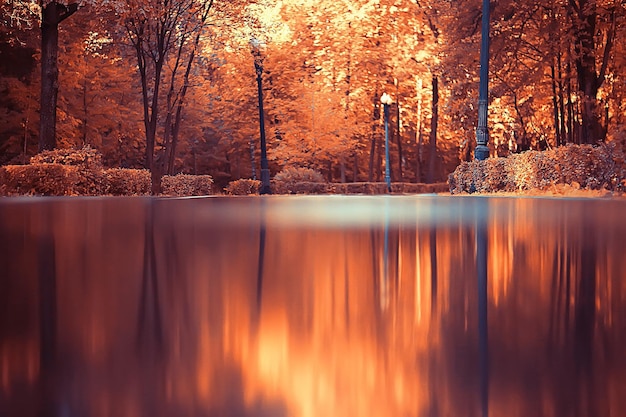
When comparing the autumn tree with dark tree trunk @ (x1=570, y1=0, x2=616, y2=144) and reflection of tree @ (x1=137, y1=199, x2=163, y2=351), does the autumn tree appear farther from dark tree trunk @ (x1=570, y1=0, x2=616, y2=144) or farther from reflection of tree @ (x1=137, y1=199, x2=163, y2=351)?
reflection of tree @ (x1=137, y1=199, x2=163, y2=351)

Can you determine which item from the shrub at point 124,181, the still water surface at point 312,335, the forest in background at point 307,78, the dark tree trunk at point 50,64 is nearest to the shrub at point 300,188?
the forest in background at point 307,78

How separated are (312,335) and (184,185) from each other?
26.0 metres

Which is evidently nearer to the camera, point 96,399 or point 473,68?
point 96,399

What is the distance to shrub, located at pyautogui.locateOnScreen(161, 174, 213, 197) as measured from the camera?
26453 mm

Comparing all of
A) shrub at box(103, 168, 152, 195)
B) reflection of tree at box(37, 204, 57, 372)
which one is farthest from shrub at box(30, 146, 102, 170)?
reflection of tree at box(37, 204, 57, 372)

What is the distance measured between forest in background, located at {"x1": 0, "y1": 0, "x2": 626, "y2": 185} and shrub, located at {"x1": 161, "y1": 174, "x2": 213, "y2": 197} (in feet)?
3.93

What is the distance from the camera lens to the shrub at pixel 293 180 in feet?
120

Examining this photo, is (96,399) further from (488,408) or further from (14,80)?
(14,80)

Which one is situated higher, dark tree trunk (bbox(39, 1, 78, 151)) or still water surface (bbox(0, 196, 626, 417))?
dark tree trunk (bbox(39, 1, 78, 151))

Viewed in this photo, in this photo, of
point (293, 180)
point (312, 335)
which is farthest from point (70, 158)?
point (312, 335)

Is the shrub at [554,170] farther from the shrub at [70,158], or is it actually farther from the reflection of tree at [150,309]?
the reflection of tree at [150,309]

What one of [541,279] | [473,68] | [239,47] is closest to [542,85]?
[473,68]

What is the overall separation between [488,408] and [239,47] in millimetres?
34749

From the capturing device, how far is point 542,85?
28719 mm
